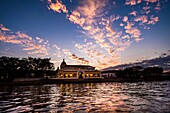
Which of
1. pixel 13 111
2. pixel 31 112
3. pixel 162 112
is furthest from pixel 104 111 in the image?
pixel 13 111

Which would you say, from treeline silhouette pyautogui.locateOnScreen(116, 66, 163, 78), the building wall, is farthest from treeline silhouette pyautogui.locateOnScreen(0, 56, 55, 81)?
treeline silhouette pyautogui.locateOnScreen(116, 66, 163, 78)

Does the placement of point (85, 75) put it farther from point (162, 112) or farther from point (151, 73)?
point (162, 112)

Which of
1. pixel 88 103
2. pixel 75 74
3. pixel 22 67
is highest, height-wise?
pixel 22 67

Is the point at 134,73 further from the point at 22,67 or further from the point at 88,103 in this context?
the point at 88,103

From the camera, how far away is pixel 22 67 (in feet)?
267

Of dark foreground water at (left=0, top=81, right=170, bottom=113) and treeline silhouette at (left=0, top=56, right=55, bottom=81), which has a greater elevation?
treeline silhouette at (left=0, top=56, right=55, bottom=81)

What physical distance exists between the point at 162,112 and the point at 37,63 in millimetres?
84090

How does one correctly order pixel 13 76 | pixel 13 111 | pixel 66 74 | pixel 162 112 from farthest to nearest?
pixel 66 74, pixel 13 76, pixel 13 111, pixel 162 112

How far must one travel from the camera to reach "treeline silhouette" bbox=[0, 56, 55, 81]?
69.4 m

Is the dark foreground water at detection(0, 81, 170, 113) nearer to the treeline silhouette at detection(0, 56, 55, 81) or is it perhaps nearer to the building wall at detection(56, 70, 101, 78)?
the treeline silhouette at detection(0, 56, 55, 81)

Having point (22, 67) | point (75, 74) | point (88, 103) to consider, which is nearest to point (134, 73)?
point (75, 74)

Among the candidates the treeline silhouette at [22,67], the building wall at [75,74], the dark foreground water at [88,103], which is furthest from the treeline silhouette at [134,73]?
the dark foreground water at [88,103]

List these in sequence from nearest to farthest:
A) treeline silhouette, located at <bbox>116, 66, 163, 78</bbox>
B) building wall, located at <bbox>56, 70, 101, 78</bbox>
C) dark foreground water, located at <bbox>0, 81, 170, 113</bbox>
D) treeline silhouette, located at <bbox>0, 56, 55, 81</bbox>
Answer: dark foreground water, located at <bbox>0, 81, 170, 113</bbox> < treeline silhouette, located at <bbox>0, 56, 55, 81</bbox> < building wall, located at <bbox>56, 70, 101, 78</bbox> < treeline silhouette, located at <bbox>116, 66, 163, 78</bbox>

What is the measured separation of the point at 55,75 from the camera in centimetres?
8512
